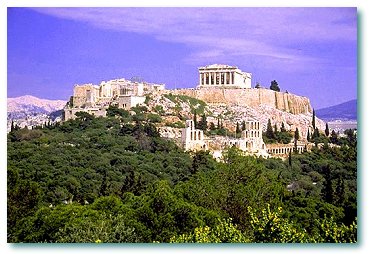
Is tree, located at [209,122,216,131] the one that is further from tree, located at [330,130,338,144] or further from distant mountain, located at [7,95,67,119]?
distant mountain, located at [7,95,67,119]

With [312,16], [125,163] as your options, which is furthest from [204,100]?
[312,16]

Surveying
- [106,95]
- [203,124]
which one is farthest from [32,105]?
[203,124]

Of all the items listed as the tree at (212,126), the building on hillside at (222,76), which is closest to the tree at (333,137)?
the building on hillside at (222,76)

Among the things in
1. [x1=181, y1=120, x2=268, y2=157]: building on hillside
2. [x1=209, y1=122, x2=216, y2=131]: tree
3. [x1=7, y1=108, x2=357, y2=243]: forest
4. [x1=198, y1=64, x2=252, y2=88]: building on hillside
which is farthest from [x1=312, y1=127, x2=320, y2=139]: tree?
Result: [x1=209, y1=122, x2=216, y2=131]: tree

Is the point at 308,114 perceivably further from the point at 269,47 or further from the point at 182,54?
the point at 182,54

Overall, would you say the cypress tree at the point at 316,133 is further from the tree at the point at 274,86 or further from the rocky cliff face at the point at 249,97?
the tree at the point at 274,86

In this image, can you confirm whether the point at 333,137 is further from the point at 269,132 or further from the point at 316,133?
the point at 269,132
